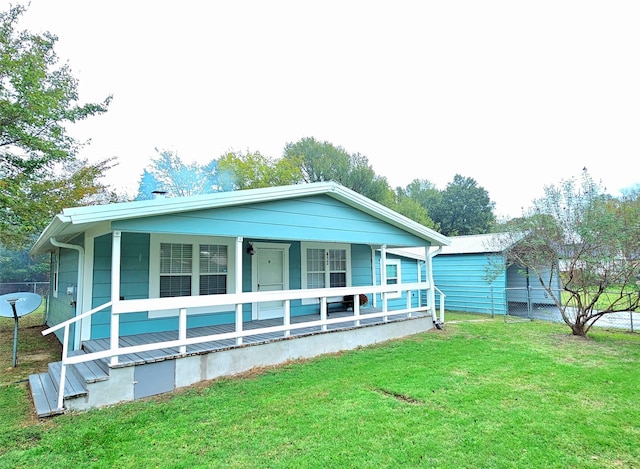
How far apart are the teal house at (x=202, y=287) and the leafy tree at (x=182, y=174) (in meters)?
22.3

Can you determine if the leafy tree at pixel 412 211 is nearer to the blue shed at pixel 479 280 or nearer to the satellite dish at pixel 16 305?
the blue shed at pixel 479 280

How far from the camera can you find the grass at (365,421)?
301 cm

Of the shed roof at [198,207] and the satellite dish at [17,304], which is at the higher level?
the shed roof at [198,207]

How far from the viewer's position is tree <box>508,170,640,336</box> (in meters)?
7.37

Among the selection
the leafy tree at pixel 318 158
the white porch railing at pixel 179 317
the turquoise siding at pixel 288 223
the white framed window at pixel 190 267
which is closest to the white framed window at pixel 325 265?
the turquoise siding at pixel 288 223

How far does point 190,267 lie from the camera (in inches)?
278

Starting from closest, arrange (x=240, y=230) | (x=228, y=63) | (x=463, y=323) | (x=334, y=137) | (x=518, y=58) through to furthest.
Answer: (x=240, y=230) → (x=463, y=323) → (x=518, y=58) → (x=228, y=63) → (x=334, y=137)

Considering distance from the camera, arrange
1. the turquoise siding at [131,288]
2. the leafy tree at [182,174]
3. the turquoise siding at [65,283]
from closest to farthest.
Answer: the turquoise siding at [131,288] → the turquoise siding at [65,283] → the leafy tree at [182,174]

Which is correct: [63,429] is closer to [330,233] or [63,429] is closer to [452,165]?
[330,233]

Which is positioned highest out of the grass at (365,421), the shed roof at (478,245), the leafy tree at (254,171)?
the leafy tree at (254,171)

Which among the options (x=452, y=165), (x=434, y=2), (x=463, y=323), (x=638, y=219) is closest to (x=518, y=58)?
(x=434, y=2)

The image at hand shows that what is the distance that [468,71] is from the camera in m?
14.3

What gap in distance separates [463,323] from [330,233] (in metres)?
5.37

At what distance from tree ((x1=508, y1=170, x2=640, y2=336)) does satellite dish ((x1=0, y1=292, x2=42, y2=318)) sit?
10.7 m
